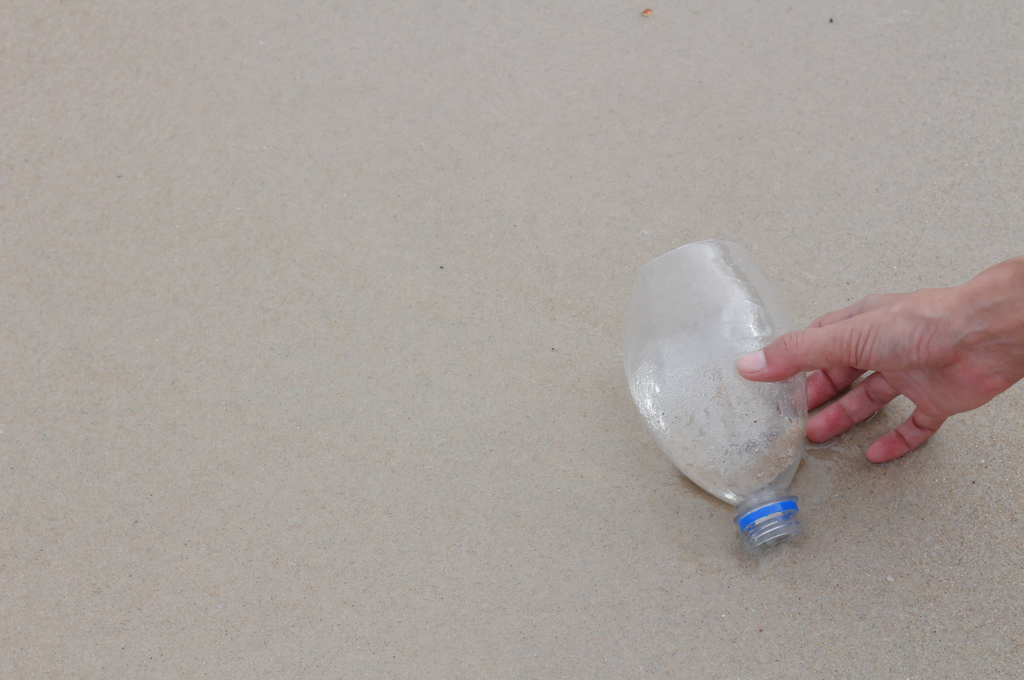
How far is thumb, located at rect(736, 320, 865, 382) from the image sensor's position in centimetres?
90

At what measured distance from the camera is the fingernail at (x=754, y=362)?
3.04 feet

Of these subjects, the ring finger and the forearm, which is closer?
the forearm

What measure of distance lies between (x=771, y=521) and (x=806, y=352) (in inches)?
8.8

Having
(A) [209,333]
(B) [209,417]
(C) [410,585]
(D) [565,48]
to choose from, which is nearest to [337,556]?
(C) [410,585]

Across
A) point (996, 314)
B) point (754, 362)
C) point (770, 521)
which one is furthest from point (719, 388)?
point (996, 314)

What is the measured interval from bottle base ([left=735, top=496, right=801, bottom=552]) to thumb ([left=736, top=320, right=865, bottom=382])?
6.6 inches

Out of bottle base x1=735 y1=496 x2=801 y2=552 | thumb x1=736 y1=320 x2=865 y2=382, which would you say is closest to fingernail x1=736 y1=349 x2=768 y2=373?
thumb x1=736 y1=320 x2=865 y2=382

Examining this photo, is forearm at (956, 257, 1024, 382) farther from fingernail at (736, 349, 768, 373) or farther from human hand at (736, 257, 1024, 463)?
fingernail at (736, 349, 768, 373)

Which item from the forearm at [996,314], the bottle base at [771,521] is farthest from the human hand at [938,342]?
the bottle base at [771,521]

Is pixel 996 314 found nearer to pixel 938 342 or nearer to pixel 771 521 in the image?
pixel 938 342

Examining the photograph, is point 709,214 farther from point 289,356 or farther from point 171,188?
point 171,188

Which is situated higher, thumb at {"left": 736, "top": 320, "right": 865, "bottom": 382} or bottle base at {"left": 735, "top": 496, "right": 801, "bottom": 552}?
thumb at {"left": 736, "top": 320, "right": 865, "bottom": 382}

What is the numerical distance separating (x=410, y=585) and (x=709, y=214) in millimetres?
743

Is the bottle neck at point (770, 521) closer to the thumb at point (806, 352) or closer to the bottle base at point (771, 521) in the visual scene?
the bottle base at point (771, 521)
